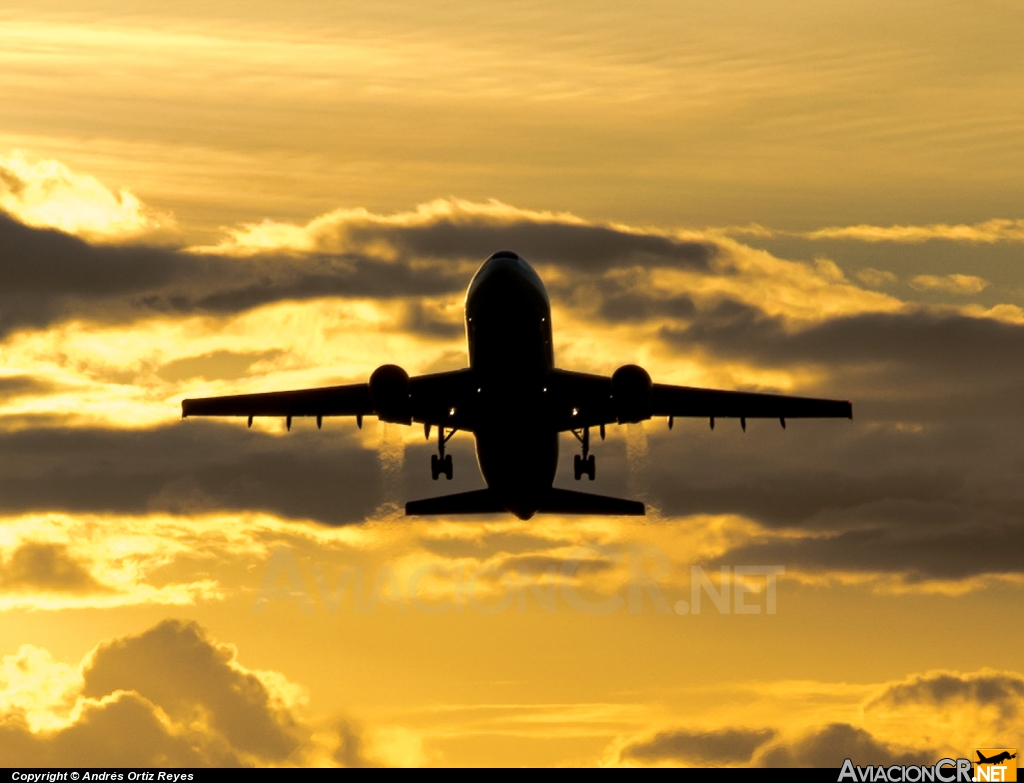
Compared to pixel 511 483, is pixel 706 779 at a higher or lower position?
lower

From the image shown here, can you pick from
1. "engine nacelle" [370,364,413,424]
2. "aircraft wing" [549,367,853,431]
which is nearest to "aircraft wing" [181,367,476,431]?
"engine nacelle" [370,364,413,424]

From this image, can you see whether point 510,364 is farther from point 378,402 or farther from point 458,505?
point 458,505

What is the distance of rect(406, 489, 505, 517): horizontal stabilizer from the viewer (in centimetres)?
7012

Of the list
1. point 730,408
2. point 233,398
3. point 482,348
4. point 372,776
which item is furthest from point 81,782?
point 730,408

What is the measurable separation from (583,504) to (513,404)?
11512mm

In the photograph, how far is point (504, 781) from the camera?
7856 cm

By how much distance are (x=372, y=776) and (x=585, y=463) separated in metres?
Answer: 18.6

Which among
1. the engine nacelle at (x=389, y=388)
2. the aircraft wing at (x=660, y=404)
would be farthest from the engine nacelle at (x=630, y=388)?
the engine nacelle at (x=389, y=388)

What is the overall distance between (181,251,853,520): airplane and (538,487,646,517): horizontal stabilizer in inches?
1.7

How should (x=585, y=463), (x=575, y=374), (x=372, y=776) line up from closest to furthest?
(x=575, y=374), (x=585, y=463), (x=372, y=776)

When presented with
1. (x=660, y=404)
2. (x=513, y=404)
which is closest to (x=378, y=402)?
(x=513, y=404)

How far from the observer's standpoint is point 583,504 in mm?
70750

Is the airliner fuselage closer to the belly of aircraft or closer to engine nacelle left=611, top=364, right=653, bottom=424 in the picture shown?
the belly of aircraft

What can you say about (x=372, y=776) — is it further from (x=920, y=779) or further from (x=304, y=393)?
(x=920, y=779)
